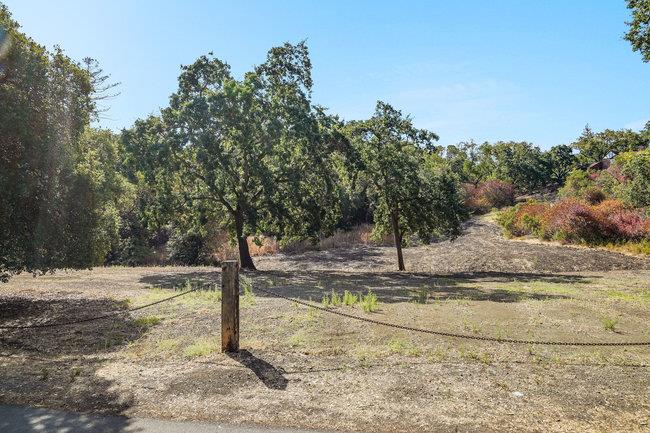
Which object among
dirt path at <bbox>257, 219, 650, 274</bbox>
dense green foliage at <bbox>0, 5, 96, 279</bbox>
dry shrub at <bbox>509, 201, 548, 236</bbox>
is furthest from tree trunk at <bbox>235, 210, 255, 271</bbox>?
dry shrub at <bbox>509, 201, 548, 236</bbox>

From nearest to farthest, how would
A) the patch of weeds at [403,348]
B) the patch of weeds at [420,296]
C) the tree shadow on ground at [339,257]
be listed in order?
the patch of weeds at [403,348] → the patch of weeds at [420,296] → the tree shadow on ground at [339,257]

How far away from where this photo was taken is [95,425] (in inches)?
199

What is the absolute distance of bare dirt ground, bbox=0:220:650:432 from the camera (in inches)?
209

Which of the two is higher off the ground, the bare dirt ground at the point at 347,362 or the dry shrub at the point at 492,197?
the dry shrub at the point at 492,197

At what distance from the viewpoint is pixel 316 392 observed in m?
5.93

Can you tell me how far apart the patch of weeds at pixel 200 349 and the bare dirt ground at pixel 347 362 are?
38mm

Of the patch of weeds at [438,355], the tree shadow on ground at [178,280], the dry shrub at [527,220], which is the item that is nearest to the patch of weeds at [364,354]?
the patch of weeds at [438,355]

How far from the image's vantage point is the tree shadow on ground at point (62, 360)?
5497 millimetres

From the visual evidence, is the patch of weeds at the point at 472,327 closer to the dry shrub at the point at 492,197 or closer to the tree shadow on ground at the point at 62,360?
the tree shadow on ground at the point at 62,360

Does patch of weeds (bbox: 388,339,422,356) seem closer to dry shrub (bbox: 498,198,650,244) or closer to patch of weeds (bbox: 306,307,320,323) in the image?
patch of weeds (bbox: 306,307,320,323)

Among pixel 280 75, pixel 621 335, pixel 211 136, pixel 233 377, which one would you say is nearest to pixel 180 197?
pixel 211 136

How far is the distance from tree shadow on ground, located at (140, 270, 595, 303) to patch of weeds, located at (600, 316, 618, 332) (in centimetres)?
279

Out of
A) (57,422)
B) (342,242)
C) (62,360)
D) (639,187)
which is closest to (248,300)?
(62,360)

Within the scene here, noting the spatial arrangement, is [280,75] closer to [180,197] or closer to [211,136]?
[211,136]
